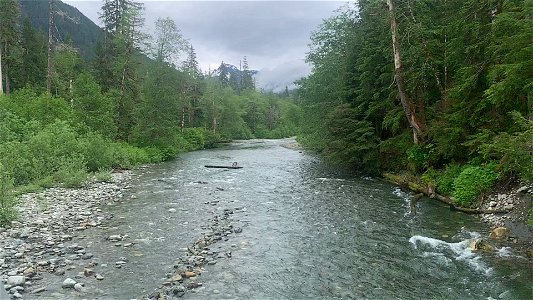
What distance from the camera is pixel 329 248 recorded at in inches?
405

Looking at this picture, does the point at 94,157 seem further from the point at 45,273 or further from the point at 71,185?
the point at 45,273

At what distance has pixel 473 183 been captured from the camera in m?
14.1

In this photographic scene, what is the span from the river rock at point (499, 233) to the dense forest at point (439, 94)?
5.63ft

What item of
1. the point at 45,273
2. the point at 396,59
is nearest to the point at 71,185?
the point at 45,273

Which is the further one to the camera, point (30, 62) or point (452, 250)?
point (30, 62)

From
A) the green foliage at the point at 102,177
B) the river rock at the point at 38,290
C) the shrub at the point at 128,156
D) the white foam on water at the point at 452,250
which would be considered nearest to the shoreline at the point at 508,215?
the white foam on water at the point at 452,250

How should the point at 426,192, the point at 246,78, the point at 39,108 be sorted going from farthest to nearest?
the point at 246,78
the point at 39,108
the point at 426,192

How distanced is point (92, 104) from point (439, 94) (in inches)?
936

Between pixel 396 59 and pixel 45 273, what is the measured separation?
688 inches

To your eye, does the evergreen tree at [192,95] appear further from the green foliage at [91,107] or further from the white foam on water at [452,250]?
the white foam on water at [452,250]

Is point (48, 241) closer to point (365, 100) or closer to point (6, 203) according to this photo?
point (6, 203)

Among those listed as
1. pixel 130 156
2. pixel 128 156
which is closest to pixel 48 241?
pixel 128 156

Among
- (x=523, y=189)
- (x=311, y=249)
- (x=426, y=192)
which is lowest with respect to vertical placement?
(x=311, y=249)

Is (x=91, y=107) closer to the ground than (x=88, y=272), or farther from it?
farther from it
